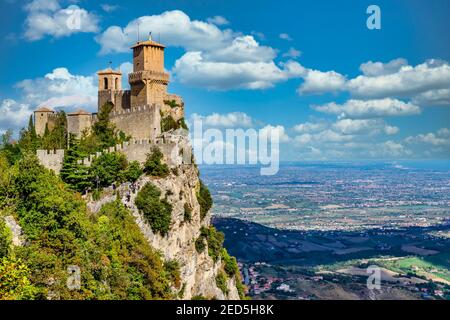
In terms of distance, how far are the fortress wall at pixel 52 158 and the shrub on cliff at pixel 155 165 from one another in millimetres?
4600

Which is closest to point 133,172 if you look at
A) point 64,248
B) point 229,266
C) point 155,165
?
point 155,165

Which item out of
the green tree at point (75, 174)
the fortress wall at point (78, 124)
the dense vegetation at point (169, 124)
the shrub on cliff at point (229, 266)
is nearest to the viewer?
the green tree at point (75, 174)

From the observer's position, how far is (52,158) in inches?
1174

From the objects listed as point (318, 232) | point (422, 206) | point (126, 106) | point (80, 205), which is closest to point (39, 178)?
point (80, 205)

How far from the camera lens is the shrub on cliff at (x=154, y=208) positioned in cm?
2992

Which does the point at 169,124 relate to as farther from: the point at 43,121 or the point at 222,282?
the point at 222,282

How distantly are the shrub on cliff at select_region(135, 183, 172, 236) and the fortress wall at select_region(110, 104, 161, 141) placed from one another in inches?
165

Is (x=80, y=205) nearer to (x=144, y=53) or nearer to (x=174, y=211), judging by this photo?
(x=174, y=211)

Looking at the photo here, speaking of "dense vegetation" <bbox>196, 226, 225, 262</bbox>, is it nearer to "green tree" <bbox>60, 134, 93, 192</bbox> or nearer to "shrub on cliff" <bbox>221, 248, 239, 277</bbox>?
"shrub on cliff" <bbox>221, 248, 239, 277</bbox>

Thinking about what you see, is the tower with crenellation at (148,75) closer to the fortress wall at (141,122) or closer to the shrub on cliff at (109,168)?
the fortress wall at (141,122)

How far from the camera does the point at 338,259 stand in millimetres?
85500

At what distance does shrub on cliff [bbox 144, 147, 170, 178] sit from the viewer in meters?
31.1

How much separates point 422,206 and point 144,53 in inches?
4233

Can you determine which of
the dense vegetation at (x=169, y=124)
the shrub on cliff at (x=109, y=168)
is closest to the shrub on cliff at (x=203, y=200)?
the dense vegetation at (x=169, y=124)
